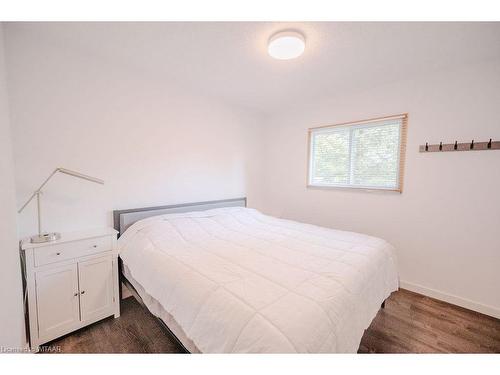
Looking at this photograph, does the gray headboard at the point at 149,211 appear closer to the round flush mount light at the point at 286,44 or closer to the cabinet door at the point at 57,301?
the cabinet door at the point at 57,301

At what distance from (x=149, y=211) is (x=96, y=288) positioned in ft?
2.70

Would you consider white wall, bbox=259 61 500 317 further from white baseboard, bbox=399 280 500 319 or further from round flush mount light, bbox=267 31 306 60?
round flush mount light, bbox=267 31 306 60

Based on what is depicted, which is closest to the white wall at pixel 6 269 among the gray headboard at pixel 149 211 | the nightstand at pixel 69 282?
the nightstand at pixel 69 282

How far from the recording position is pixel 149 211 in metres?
2.29

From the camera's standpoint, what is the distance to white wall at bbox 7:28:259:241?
166 centimetres

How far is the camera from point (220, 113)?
3.02m

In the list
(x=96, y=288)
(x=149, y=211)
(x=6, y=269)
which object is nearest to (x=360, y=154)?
(x=149, y=211)

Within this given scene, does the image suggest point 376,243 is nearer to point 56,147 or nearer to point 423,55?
point 423,55

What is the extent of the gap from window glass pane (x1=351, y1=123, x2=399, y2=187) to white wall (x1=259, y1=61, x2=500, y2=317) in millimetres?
152

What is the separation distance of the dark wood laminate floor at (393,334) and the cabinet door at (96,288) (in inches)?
4.9

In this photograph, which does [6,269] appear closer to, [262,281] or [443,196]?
[262,281]

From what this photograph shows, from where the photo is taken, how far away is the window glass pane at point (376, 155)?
2.47m

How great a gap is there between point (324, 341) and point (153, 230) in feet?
5.29

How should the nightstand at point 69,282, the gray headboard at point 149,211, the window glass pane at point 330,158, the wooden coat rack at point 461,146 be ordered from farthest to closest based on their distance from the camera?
the window glass pane at point 330,158 < the gray headboard at point 149,211 < the wooden coat rack at point 461,146 < the nightstand at point 69,282
